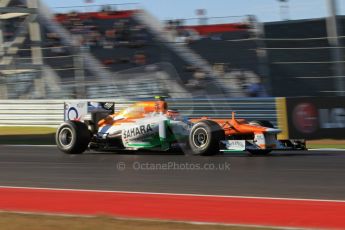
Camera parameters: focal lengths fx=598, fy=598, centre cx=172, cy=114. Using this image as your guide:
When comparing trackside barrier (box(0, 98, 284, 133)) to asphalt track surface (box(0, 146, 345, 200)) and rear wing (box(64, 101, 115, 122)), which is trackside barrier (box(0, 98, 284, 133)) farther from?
rear wing (box(64, 101, 115, 122))

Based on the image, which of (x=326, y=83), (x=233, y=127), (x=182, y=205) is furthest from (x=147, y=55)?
(x=182, y=205)

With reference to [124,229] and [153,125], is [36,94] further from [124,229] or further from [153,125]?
[124,229]

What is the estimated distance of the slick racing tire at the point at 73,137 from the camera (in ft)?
38.4

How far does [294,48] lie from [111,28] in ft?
36.1

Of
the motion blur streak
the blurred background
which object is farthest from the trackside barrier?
the motion blur streak

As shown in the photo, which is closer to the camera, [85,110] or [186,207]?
[186,207]

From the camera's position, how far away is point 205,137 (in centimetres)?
1050

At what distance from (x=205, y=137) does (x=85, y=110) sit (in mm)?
2898

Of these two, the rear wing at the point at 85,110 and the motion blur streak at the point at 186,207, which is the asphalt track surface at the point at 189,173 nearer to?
the motion blur streak at the point at 186,207

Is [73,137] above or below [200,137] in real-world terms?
above

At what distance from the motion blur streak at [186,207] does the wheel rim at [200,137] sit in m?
3.60

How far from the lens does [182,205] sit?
617 cm

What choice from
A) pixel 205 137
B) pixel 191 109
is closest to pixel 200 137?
pixel 205 137

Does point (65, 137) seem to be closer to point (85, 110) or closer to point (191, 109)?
point (85, 110)
